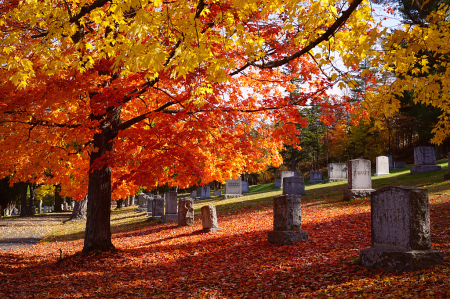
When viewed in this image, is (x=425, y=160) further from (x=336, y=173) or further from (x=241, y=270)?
(x=241, y=270)

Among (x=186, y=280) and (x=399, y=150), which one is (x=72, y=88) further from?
(x=399, y=150)

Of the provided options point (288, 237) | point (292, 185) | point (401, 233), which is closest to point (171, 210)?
point (292, 185)

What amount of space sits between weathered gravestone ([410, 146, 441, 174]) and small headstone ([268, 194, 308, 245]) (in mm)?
16860

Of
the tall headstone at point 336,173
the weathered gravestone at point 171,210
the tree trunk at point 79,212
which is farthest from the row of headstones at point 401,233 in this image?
the tree trunk at point 79,212

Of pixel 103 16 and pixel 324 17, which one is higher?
pixel 103 16

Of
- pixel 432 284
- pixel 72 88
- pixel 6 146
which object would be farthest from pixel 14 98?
pixel 432 284

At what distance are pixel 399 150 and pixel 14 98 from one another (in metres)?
51.1

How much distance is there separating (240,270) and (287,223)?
243 cm

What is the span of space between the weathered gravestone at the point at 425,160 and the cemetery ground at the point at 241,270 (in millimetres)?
10293

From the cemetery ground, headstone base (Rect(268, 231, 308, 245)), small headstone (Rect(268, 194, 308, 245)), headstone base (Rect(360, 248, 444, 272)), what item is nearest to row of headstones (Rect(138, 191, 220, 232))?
the cemetery ground

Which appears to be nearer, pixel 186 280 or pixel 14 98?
pixel 186 280

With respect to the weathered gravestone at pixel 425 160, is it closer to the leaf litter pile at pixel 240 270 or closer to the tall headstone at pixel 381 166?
the tall headstone at pixel 381 166

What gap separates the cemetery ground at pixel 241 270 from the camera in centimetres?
525

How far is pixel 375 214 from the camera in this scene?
20.9 ft
